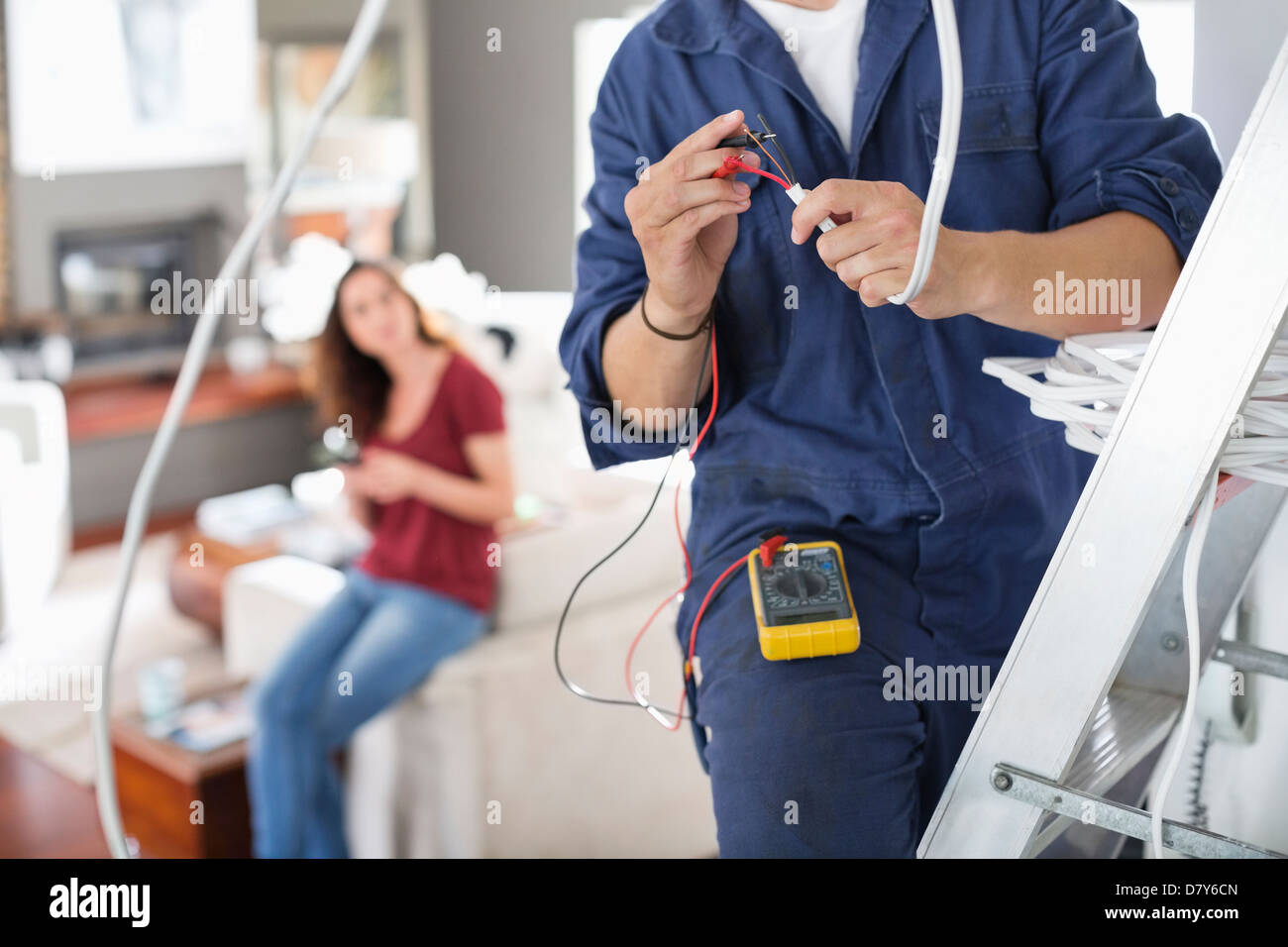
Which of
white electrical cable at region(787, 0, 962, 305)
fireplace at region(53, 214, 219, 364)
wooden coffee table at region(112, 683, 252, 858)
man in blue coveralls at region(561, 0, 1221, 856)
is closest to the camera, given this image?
white electrical cable at region(787, 0, 962, 305)

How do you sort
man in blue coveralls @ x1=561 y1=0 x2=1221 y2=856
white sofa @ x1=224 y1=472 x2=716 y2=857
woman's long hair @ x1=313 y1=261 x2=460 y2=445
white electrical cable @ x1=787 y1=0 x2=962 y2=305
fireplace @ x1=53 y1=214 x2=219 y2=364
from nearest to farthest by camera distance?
white electrical cable @ x1=787 y1=0 x2=962 y2=305 → man in blue coveralls @ x1=561 y1=0 x2=1221 y2=856 → white sofa @ x1=224 y1=472 x2=716 y2=857 → woman's long hair @ x1=313 y1=261 x2=460 y2=445 → fireplace @ x1=53 y1=214 x2=219 y2=364

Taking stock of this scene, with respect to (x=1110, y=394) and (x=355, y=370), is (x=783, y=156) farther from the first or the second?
(x=355, y=370)

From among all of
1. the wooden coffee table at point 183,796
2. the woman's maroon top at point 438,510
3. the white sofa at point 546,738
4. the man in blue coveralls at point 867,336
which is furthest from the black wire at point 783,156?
the wooden coffee table at point 183,796

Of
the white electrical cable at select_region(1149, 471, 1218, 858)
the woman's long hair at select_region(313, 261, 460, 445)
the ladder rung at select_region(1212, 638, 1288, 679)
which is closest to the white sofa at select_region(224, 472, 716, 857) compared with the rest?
the woman's long hair at select_region(313, 261, 460, 445)

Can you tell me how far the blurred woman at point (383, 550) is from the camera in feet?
5.89

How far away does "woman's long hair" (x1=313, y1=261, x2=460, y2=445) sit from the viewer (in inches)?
79.2

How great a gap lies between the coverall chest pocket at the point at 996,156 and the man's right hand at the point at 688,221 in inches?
5.8

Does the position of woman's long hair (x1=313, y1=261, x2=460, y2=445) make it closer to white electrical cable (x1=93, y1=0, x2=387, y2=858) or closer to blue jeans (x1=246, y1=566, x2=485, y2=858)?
blue jeans (x1=246, y1=566, x2=485, y2=858)

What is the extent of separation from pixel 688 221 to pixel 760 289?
142 millimetres

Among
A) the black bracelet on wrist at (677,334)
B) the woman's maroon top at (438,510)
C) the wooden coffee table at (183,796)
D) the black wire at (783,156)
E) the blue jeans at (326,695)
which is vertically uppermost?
the black wire at (783,156)

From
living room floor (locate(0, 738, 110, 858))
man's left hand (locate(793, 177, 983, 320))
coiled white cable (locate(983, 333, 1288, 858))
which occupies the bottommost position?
living room floor (locate(0, 738, 110, 858))

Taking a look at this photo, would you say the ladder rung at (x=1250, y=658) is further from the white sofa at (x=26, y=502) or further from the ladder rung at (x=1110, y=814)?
the white sofa at (x=26, y=502)

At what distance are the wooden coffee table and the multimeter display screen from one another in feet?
4.47
